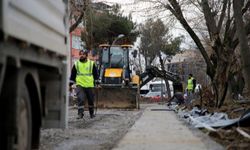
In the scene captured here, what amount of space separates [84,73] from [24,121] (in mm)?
10144

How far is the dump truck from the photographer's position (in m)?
4.82

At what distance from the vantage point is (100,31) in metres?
45.1

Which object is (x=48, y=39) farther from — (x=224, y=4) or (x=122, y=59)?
(x=122, y=59)

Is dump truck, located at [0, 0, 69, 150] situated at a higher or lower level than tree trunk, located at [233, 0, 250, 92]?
lower

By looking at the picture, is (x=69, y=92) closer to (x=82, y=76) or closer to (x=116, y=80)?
(x=82, y=76)

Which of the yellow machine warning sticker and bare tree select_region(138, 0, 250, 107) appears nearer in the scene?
bare tree select_region(138, 0, 250, 107)

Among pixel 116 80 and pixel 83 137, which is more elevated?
pixel 116 80

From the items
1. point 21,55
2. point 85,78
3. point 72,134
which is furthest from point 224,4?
point 21,55

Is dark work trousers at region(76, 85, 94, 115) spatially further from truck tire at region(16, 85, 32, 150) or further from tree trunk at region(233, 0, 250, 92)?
truck tire at region(16, 85, 32, 150)

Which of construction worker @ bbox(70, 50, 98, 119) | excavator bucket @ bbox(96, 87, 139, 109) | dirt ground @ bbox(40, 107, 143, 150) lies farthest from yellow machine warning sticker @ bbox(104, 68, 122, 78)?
dirt ground @ bbox(40, 107, 143, 150)

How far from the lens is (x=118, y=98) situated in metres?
24.0

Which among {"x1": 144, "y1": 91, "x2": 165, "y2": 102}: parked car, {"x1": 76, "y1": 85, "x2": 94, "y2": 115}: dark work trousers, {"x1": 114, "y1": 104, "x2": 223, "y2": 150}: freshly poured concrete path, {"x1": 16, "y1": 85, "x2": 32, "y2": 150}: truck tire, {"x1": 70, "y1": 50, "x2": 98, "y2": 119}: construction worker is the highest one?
{"x1": 144, "y1": 91, "x2": 165, "y2": 102}: parked car

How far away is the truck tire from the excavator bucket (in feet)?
58.7

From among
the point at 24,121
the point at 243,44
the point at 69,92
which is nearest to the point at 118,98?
the point at 243,44
